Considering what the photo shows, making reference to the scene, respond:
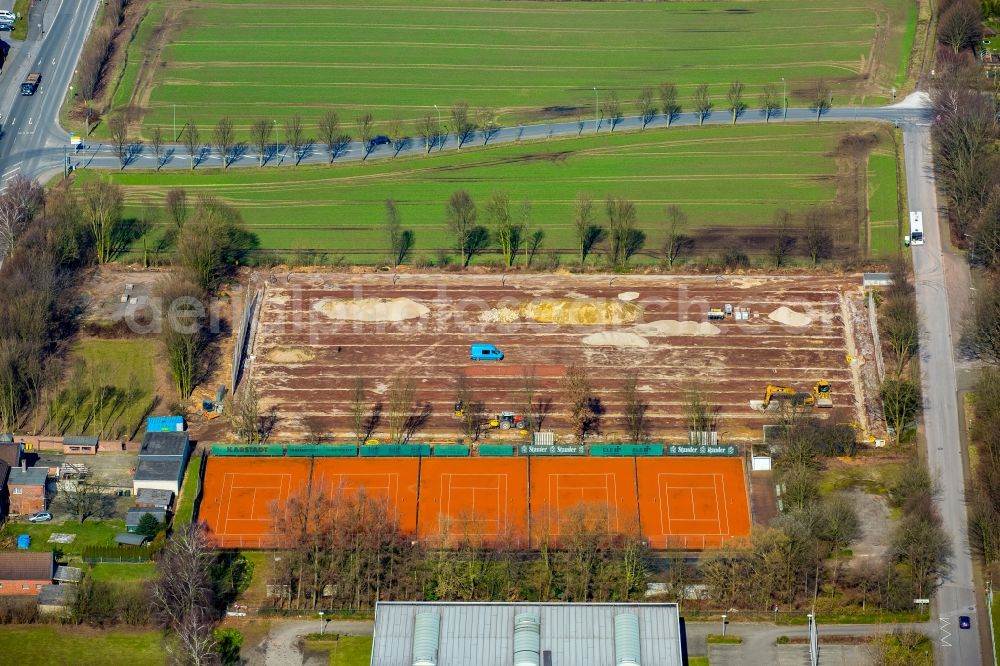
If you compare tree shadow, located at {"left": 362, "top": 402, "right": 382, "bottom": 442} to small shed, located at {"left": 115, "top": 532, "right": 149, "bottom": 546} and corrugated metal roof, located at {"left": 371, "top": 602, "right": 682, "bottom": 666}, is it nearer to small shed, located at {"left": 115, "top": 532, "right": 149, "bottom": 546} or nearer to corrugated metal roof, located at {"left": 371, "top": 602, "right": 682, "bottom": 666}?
small shed, located at {"left": 115, "top": 532, "right": 149, "bottom": 546}

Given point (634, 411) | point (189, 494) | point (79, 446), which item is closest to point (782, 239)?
point (634, 411)

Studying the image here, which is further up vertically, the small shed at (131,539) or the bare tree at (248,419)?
the bare tree at (248,419)

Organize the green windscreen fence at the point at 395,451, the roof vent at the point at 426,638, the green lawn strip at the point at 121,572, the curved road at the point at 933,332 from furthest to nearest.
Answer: the green windscreen fence at the point at 395,451, the green lawn strip at the point at 121,572, the curved road at the point at 933,332, the roof vent at the point at 426,638

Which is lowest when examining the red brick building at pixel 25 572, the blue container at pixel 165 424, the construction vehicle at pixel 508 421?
the red brick building at pixel 25 572

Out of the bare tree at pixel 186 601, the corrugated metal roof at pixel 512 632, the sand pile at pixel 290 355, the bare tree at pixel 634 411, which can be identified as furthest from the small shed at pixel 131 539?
the bare tree at pixel 634 411

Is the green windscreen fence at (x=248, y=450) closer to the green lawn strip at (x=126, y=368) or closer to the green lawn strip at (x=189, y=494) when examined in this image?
the green lawn strip at (x=189, y=494)

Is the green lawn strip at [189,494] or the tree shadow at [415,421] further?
the tree shadow at [415,421]

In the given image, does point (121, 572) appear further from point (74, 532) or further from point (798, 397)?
point (798, 397)

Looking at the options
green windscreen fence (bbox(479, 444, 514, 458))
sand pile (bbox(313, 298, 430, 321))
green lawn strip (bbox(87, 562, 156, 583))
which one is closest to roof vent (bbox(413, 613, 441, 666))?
green lawn strip (bbox(87, 562, 156, 583))

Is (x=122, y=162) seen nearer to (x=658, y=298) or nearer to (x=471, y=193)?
(x=471, y=193)
